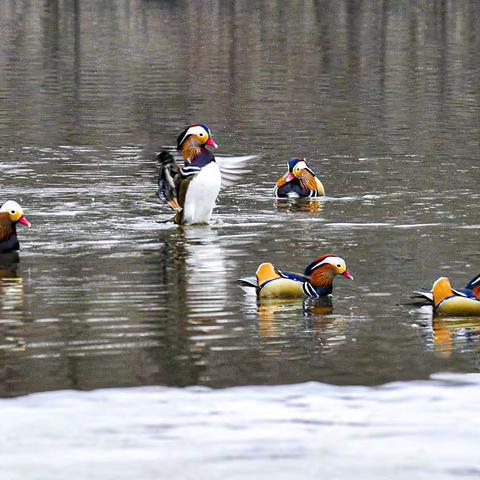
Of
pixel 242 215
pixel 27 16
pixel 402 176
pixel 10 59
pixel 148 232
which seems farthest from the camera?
pixel 27 16

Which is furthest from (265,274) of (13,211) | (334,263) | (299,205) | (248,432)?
(299,205)

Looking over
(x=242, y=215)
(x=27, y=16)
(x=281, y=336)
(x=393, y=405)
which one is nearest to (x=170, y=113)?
(x=242, y=215)

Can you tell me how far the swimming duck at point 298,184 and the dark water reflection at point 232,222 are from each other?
29 centimetres

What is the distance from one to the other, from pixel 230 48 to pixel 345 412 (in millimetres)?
48574

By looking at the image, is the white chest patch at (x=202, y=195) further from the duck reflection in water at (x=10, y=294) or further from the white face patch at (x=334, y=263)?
the white face patch at (x=334, y=263)

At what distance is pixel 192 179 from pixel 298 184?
8.19ft

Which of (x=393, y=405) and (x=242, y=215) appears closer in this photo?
(x=393, y=405)

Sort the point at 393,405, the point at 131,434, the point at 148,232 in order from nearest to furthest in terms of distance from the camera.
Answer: the point at 131,434 → the point at 393,405 → the point at 148,232

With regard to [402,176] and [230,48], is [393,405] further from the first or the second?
[230,48]

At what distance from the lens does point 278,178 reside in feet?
77.8

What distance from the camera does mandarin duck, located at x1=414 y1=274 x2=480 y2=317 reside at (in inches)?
529

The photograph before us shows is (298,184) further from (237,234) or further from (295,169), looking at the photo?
(237,234)

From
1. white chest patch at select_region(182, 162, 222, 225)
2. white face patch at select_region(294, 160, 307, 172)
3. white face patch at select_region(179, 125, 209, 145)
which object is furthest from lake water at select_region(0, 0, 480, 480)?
white face patch at select_region(179, 125, 209, 145)

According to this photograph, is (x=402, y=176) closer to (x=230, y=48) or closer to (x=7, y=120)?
(x=7, y=120)
